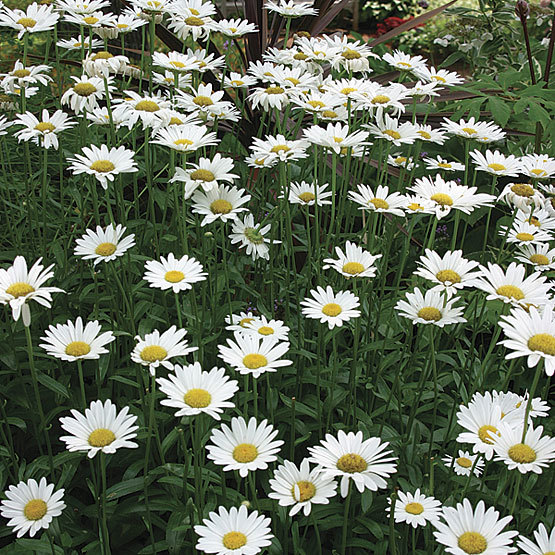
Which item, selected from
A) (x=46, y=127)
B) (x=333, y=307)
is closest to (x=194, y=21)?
(x=46, y=127)

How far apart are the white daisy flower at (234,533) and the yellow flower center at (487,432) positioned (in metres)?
0.39

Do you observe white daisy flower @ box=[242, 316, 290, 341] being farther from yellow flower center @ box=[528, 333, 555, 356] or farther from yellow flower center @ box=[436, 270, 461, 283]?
yellow flower center @ box=[528, 333, 555, 356]

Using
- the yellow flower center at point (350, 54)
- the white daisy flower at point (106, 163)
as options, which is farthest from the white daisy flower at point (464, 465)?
the yellow flower center at point (350, 54)

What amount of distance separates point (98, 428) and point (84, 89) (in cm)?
95

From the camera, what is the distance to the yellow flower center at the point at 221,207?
149 cm

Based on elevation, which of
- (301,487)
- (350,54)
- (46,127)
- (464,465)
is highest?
(350,54)

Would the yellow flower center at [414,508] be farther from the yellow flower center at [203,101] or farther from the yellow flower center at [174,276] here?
the yellow flower center at [203,101]

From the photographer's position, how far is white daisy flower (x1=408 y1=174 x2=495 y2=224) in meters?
1.47

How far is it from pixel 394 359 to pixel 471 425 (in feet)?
1.46

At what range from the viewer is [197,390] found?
44.1 inches

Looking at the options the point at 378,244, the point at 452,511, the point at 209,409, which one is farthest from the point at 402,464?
the point at 378,244

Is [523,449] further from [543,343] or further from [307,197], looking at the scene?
[307,197]

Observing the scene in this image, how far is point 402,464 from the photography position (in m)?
1.43

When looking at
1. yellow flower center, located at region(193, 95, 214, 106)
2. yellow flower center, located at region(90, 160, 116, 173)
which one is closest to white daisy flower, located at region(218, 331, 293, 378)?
yellow flower center, located at region(90, 160, 116, 173)
